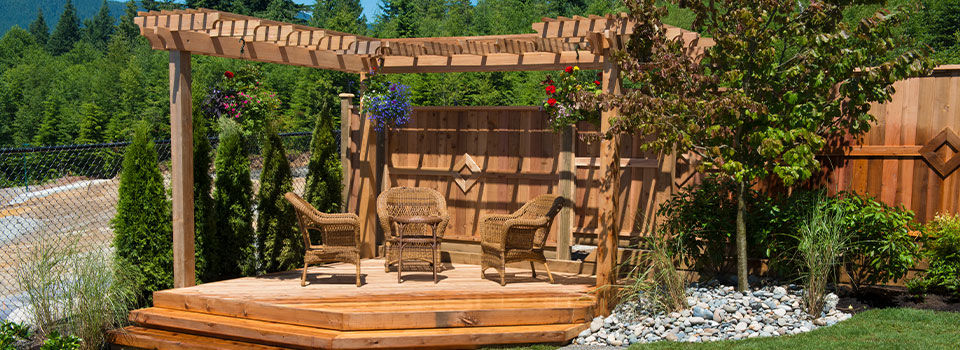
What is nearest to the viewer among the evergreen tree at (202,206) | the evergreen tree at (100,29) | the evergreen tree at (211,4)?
the evergreen tree at (202,206)

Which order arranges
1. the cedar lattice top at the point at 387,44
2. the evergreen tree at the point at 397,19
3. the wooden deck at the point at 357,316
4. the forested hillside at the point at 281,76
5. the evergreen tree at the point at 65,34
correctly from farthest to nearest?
the evergreen tree at the point at 65,34
the evergreen tree at the point at 397,19
the forested hillside at the point at 281,76
the cedar lattice top at the point at 387,44
the wooden deck at the point at 357,316

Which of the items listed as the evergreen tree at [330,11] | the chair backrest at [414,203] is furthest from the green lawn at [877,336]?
the evergreen tree at [330,11]

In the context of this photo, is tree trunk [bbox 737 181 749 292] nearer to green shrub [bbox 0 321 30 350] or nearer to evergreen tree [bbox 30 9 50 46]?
green shrub [bbox 0 321 30 350]

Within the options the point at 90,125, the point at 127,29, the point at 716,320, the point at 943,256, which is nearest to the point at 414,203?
the point at 716,320

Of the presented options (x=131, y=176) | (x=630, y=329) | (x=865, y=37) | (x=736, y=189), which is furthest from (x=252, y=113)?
(x=865, y=37)

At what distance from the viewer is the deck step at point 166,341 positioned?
5.62 m

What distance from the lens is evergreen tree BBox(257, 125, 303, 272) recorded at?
7.44 meters

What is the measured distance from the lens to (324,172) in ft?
26.6

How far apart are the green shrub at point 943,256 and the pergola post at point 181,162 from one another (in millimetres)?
5978

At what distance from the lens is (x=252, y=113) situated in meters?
7.02

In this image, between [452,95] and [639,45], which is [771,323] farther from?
[452,95]

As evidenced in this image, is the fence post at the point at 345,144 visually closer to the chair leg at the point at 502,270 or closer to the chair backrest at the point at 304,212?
the chair backrest at the point at 304,212

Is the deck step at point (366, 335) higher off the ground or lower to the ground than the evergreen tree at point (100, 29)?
lower

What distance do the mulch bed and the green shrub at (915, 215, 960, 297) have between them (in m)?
0.10
